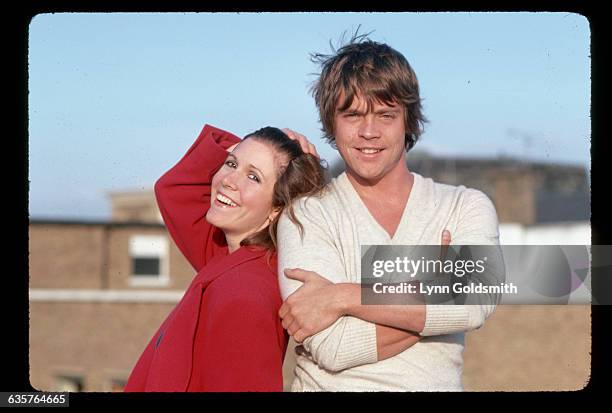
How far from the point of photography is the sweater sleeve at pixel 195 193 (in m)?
2.26

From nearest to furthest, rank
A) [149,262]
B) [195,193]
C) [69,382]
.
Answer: [195,193], [69,382], [149,262]

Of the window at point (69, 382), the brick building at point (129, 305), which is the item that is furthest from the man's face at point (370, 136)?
the window at point (69, 382)

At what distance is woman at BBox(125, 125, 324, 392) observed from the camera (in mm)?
1940

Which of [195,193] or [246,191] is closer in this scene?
[246,191]

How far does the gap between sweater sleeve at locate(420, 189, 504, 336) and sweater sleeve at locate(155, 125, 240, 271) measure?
0.60m

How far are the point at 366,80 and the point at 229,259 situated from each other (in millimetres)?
494

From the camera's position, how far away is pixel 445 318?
1884 millimetres

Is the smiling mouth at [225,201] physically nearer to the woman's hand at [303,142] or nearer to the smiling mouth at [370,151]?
the woman's hand at [303,142]

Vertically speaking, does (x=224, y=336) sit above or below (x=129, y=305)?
above

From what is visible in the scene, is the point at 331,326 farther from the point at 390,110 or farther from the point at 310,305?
the point at 390,110

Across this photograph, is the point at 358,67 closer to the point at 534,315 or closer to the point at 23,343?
the point at 23,343

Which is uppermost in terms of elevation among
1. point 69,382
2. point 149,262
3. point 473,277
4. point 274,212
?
point 274,212

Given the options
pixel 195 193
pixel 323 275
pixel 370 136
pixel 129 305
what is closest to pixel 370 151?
pixel 370 136

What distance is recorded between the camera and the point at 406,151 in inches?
81.4
